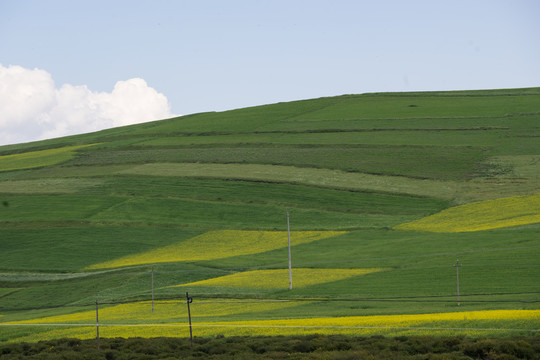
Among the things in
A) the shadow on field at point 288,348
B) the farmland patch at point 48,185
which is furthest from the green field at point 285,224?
the shadow on field at point 288,348

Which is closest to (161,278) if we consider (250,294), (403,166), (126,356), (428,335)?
(250,294)

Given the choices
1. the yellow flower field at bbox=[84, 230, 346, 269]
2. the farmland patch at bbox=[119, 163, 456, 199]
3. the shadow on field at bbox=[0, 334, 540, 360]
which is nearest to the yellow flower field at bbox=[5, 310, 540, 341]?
the shadow on field at bbox=[0, 334, 540, 360]

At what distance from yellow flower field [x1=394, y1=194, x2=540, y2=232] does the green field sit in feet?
0.73

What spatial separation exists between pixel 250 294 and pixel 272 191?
91.9 ft

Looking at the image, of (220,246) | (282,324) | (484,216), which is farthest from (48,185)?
(282,324)

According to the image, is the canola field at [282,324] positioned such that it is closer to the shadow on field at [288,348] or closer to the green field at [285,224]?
the green field at [285,224]

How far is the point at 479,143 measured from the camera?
2894 inches

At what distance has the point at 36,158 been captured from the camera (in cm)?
8831

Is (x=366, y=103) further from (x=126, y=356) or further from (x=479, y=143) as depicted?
(x=126, y=356)

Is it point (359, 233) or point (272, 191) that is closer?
point (359, 233)

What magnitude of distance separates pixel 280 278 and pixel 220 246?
12.2m

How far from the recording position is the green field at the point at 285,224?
29.6 m

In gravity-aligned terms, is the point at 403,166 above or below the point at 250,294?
above

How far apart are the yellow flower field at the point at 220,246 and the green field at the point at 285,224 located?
0.22m
